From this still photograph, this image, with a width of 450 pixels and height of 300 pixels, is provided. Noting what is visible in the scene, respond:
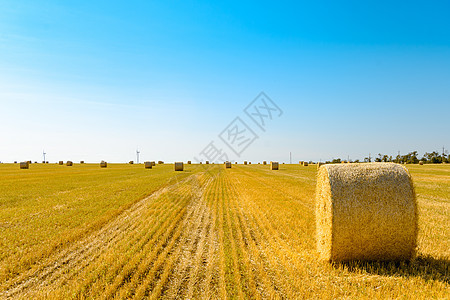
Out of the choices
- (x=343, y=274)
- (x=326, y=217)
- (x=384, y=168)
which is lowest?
(x=343, y=274)

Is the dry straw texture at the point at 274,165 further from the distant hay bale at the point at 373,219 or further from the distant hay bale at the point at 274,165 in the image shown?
the distant hay bale at the point at 373,219

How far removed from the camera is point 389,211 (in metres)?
6.18

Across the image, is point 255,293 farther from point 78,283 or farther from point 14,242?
point 14,242

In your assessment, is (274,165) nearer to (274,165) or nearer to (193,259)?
(274,165)

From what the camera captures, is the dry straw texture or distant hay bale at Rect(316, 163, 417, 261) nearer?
distant hay bale at Rect(316, 163, 417, 261)

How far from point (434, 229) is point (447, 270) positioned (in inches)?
144

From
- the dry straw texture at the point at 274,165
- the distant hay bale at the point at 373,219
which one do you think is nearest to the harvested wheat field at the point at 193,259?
the distant hay bale at the point at 373,219

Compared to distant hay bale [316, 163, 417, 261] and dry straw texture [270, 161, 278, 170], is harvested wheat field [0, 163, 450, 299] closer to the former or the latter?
distant hay bale [316, 163, 417, 261]

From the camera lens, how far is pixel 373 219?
6191 mm

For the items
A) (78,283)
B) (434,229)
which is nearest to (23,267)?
(78,283)

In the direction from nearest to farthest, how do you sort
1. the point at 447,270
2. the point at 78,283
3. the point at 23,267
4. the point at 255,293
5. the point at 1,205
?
the point at 255,293 → the point at 78,283 → the point at 447,270 → the point at 23,267 → the point at 1,205

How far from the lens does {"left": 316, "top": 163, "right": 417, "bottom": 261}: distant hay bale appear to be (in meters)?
6.18

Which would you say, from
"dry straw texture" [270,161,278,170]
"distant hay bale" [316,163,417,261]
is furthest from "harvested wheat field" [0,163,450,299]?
"dry straw texture" [270,161,278,170]

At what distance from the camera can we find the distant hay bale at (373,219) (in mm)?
6184
